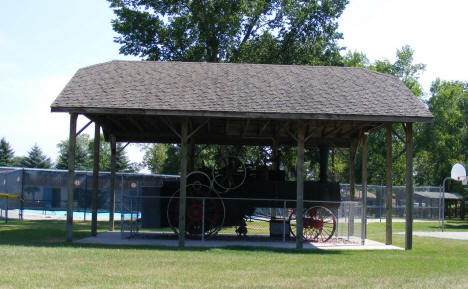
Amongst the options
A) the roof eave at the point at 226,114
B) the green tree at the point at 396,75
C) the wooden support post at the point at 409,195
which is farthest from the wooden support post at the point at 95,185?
the green tree at the point at 396,75

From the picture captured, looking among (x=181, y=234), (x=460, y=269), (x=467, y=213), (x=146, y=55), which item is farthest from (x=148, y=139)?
(x=467, y=213)

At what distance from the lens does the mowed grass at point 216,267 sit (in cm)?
881

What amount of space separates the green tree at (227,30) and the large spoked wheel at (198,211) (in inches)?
545

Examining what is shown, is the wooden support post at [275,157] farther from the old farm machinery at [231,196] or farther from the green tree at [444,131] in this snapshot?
the green tree at [444,131]

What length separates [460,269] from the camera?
1144 cm

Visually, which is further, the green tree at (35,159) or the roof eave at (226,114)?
the green tree at (35,159)

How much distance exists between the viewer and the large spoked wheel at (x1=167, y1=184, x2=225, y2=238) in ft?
55.4

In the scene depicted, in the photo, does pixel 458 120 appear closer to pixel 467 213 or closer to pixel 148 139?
pixel 467 213

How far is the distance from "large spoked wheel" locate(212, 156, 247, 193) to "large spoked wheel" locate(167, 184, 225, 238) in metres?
0.31

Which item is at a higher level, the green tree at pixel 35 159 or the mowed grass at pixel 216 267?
the green tree at pixel 35 159

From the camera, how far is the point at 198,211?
1691 centimetres

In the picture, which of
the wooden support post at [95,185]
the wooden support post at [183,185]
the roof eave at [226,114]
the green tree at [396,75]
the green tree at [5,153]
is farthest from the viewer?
the green tree at [5,153]

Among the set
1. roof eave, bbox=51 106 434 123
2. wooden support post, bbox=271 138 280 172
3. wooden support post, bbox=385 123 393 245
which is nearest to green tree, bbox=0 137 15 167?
wooden support post, bbox=271 138 280 172

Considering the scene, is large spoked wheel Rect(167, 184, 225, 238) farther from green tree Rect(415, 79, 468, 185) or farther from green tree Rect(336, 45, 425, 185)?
green tree Rect(415, 79, 468, 185)
